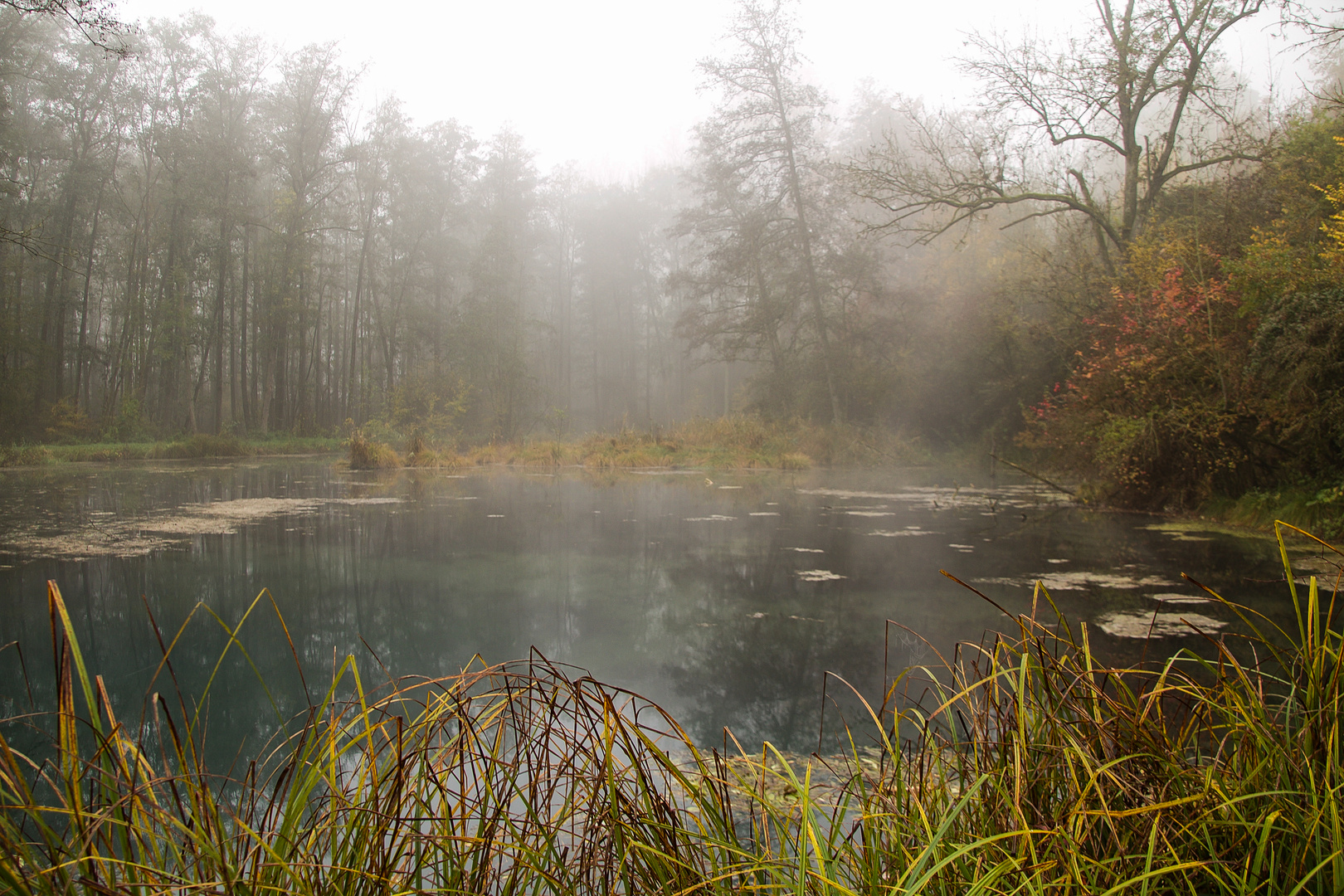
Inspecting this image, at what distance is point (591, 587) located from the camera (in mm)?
4582

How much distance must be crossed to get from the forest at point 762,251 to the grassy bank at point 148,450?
148 cm

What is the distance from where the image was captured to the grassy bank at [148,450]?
1442 centimetres

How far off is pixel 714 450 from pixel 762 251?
21.2 feet

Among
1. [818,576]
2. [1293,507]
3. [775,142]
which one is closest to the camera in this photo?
[818,576]

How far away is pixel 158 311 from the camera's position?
19.6m

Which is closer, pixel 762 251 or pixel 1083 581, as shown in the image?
pixel 1083 581

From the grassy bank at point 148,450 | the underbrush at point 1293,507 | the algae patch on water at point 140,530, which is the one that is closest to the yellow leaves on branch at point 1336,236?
the underbrush at point 1293,507

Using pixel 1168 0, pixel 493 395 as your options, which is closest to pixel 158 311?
pixel 493 395

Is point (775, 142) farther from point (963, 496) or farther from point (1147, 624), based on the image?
point (1147, 624)

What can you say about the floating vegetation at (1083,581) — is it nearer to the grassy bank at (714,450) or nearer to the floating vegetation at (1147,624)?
the floating vegetation at (1147,624)

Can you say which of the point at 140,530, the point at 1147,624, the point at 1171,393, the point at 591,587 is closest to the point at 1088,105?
the point at 1171,393

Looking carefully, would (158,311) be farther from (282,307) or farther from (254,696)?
(254,696)

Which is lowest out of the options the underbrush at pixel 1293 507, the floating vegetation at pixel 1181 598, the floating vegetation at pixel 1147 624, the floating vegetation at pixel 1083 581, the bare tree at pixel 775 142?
the floating vegetation at pixel 1147 624

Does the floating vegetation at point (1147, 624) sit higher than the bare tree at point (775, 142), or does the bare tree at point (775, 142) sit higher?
the bare tree at point (775, 142)
